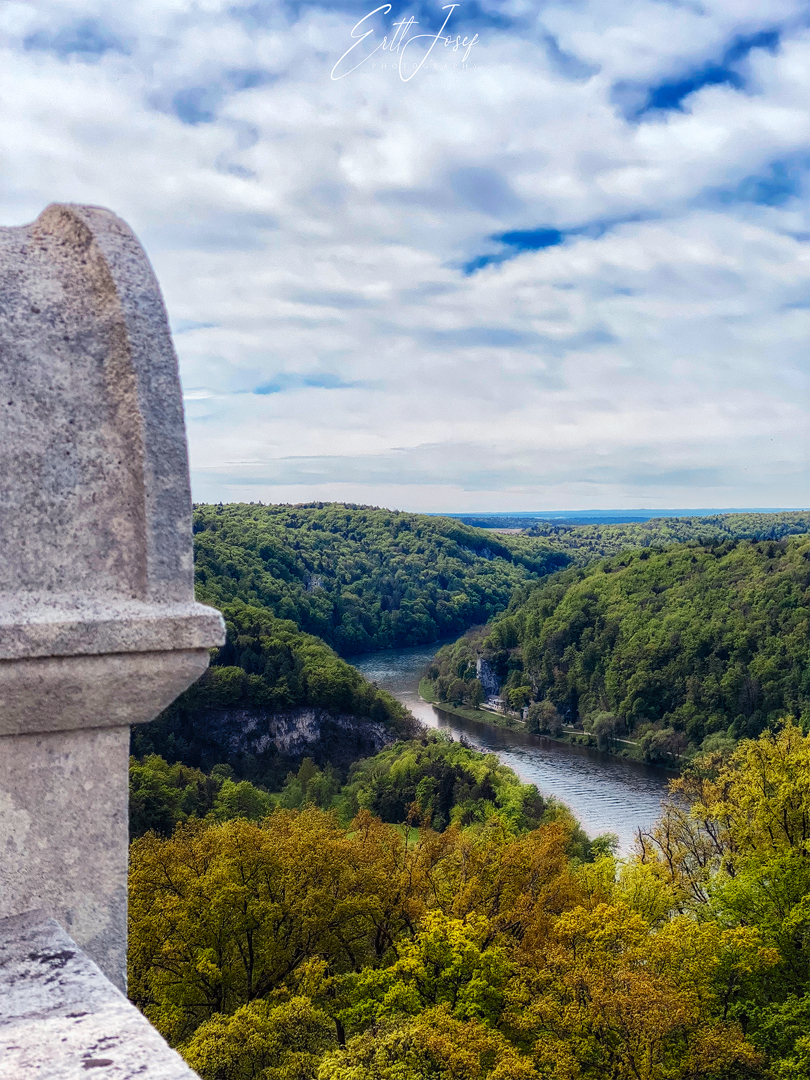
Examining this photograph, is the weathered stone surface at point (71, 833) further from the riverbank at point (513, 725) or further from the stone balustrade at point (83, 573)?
the riverbank at point (513, 725)

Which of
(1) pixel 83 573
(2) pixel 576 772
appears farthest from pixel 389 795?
(1) pixel 83 573

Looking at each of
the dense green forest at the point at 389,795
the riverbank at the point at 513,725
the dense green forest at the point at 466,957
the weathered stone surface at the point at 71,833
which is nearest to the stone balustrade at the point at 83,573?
the weathered stone surface at the point at 71,833

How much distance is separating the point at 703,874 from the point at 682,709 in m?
67.3

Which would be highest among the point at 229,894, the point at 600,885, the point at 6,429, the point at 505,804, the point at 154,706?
the point at 6,429

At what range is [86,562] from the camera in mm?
3090

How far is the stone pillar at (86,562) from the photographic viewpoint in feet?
9.81

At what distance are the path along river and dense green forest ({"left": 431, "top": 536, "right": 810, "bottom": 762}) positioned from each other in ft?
13.3

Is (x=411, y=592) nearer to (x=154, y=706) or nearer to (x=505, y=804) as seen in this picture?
(x=505, y=804)

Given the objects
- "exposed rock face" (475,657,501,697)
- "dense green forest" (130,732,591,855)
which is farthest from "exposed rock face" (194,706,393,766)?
"exposed rock face" (475,657,501,697)

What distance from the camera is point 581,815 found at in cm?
6328

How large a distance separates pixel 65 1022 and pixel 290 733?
257 ft

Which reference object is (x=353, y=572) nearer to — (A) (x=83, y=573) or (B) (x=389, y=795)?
(B) (x=389, y=795)

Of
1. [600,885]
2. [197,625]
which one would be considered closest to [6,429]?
[197,625]

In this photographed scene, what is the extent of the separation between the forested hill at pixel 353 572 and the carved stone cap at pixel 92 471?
9784cm
